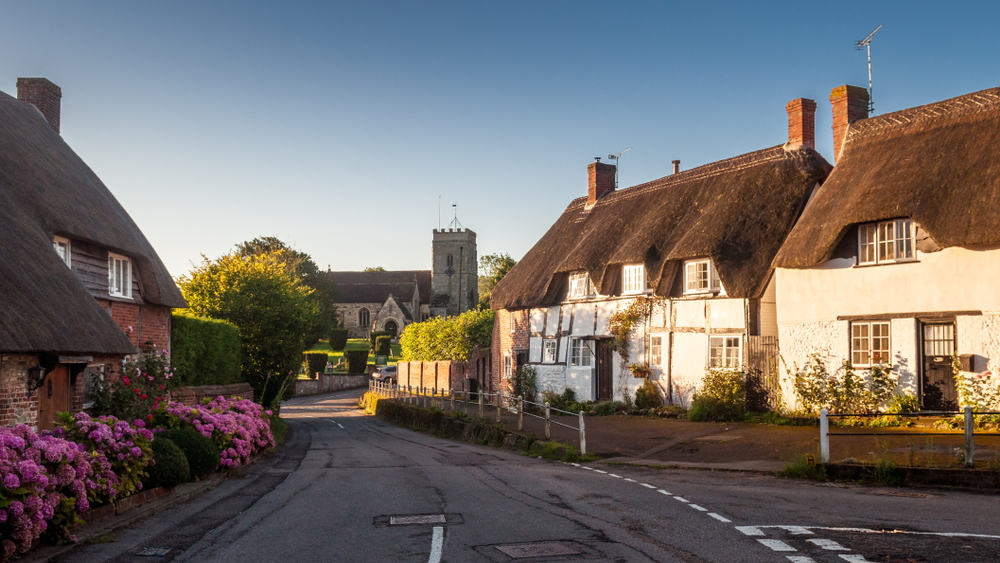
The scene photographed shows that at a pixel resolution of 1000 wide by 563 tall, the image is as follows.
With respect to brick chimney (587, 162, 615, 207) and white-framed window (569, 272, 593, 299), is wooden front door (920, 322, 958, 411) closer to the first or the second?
white-framed window (569, 272, 593, 299)

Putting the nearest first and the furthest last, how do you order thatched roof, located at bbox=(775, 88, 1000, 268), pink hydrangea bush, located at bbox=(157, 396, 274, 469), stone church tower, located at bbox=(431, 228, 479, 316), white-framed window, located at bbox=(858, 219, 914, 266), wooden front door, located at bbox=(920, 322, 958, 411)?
pink hydrangea bush, located at bbox=(157, 396, 274, 469), thatched roof, located at bbox=(775, 88, 1000, 268), wooden front door, located at bbox=(920, 322, 958, 411), white-framed window, located at bbox=(858, 219, 914, 266), stone church tower, located at bbox=(431, 228, 479, 316)

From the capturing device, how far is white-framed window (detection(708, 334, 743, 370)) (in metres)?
23.1

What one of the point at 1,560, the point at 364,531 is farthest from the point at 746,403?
the point at 1,560

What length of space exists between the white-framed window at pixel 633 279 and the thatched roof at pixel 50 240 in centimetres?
1427

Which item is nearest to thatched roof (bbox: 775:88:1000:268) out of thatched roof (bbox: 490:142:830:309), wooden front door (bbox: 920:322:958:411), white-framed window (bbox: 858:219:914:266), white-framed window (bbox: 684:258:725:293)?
white-framed window (bbox: 858:219:914:266)

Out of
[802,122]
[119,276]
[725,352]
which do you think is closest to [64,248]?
[119,276]

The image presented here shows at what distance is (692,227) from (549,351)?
27.0 feet

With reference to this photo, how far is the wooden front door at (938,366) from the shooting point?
1830 cm

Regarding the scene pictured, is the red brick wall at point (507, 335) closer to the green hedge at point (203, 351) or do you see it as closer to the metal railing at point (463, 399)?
the metal railing at point (463, 399)

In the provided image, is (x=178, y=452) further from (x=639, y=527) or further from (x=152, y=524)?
(x=639, y=527)

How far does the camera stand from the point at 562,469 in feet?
50.9

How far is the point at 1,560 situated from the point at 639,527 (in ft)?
21.1

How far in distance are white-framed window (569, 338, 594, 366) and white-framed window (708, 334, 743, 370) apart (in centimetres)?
572

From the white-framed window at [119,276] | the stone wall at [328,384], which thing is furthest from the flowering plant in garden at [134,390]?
the stone wall at [328,384]
